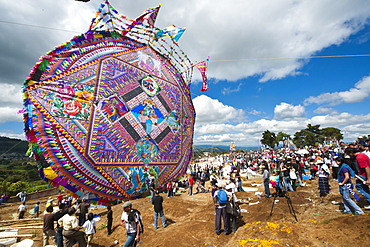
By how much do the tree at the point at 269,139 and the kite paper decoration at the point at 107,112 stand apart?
2490 inches

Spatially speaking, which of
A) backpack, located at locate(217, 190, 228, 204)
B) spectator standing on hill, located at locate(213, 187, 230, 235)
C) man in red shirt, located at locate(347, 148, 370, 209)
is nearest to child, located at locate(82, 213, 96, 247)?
spectator standing on hill, located at locate(213, 187, 230, 235)

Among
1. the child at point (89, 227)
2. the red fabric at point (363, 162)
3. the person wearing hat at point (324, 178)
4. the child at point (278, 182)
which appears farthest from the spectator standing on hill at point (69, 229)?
the person wearing hat at point (324, 178)

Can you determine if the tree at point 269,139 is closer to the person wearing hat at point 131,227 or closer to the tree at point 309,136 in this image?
the tree at point 309,136

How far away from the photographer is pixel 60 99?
6.85 m

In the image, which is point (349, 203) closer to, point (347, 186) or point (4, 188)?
point (347, 186)

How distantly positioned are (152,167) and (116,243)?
10.9 feet

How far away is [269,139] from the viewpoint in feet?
218

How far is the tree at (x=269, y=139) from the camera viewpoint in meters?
65.8

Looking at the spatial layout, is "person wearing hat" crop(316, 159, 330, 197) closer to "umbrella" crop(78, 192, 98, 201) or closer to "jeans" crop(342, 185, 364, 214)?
"jeans" crop(342, 185, 364, 214)

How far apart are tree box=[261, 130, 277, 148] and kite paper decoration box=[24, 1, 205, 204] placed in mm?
63242

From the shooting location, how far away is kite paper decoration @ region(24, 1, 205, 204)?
21.2 ft

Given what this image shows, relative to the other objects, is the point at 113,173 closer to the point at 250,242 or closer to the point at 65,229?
the point at 65,229

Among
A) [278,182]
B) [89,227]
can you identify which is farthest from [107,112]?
[278,182]

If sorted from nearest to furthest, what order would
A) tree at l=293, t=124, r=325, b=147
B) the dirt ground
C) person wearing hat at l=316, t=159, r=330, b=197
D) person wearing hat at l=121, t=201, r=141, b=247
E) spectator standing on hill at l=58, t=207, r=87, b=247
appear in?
the dirt ground → person wearing hat at l=121, t=201, r=141, b=247 → spectator standing on hill at l=58, t=207, r=87, b=247 → person wearing hat at l=316, t=159, r=330, b=197 → tree at l=293, t=124, r=325, b=147
